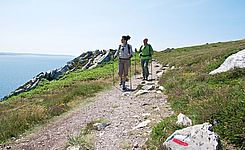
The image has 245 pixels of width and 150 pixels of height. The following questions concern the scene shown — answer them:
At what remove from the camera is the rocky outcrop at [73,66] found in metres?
39.7

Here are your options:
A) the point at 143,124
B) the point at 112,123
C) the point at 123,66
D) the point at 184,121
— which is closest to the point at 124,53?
the point at 123,66

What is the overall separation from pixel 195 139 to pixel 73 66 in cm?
5034

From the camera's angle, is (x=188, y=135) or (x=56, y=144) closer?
(x=188, y=135)

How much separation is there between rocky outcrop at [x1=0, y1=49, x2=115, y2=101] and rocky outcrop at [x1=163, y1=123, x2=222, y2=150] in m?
32.1

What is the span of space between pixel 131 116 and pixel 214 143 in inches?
192

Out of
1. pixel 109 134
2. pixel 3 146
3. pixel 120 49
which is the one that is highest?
pixel 120 49

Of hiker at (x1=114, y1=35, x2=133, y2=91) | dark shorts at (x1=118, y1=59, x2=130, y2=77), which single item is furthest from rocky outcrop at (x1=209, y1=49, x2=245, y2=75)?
dark shorts at (x1=118, y1=59, x2=130, y2=77)

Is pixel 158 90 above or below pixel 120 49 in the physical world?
below

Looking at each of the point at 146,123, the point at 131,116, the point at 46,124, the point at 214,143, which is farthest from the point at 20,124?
the point at 214,143

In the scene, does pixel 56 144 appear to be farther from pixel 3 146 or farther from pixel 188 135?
pixel 188 135

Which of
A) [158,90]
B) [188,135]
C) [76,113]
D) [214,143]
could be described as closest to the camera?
[214,143]

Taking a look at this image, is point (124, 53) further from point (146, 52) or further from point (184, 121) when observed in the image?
point (184, 121)

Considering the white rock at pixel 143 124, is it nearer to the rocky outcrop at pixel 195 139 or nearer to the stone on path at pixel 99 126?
the stone on path at pixel 99 126

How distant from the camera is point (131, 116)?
397 inches
